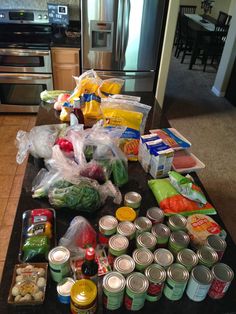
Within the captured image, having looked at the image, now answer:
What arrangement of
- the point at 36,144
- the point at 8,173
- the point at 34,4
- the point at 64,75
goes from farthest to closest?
the point at 34,4, the point at 64,75, the point at 8,173, the point at 36,144

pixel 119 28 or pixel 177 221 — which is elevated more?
pixel 119 28

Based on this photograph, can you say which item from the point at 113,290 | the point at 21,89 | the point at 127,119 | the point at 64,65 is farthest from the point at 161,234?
the point at 21,89

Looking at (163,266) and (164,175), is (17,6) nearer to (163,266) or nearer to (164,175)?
(164,175)

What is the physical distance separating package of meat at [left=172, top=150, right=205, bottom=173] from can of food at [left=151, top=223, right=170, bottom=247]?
407mm

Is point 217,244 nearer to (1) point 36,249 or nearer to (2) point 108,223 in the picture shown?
(2) point 108,223

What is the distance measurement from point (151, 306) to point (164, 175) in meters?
0.54

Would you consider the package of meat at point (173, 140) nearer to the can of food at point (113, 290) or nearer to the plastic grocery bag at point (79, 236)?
the plastic grocery bag at point (79, 236)

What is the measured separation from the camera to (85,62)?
276cm

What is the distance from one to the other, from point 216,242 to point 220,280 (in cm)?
12

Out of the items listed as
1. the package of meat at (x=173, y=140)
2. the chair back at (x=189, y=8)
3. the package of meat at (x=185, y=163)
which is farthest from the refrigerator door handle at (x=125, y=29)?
the chair back at (x=189, y=8)

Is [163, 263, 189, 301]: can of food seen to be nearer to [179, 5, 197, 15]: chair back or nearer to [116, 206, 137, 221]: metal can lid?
[116, 206, 137, 221]: metal can lid

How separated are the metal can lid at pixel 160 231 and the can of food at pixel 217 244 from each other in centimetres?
12

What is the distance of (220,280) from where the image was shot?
701 mm

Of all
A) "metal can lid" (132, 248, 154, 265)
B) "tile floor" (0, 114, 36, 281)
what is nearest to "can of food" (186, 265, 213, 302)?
"metal can lid" (132, 248, 154, 265)
